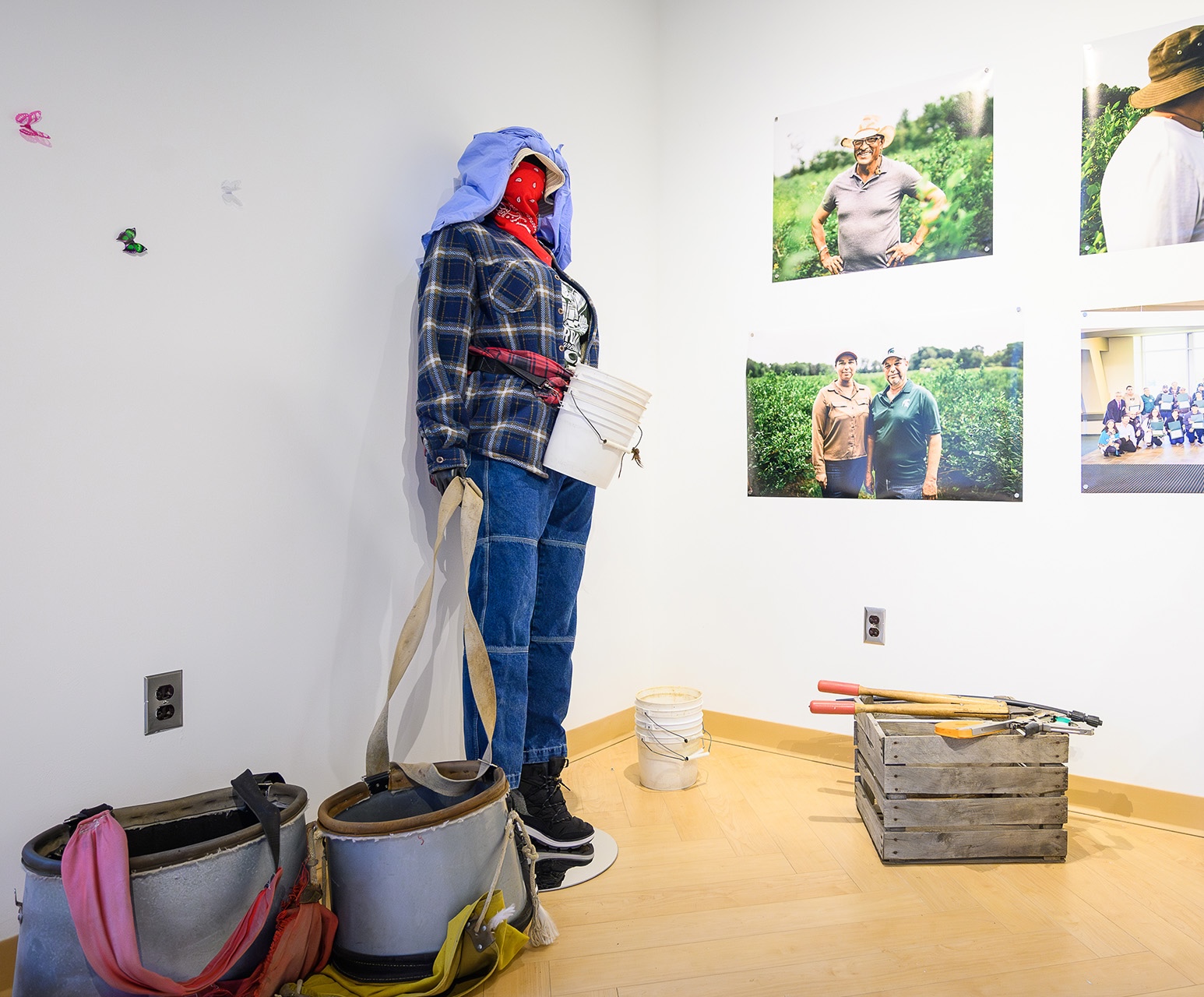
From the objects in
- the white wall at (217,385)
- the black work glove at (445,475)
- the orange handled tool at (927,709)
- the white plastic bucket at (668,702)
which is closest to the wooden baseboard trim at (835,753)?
the white plastic bucket at (668,702)

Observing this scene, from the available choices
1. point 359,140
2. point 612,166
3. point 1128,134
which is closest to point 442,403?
point 359,140

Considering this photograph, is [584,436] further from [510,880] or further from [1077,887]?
[1077,887]

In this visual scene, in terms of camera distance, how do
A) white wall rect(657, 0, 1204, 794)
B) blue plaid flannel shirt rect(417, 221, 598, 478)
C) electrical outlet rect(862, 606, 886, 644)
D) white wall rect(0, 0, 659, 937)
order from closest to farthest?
white wall rect(0, 0, 659, 937)
blue plaid flannel shirt rect(417, 221, 598, 478)
white wall rect(657, 0, 1204, 794)
electrical outlet rect(862, 606, 886, 644)

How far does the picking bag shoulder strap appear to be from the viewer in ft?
4.98

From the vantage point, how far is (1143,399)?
202 centimetres

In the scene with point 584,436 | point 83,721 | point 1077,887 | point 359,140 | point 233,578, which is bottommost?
point 1077,887

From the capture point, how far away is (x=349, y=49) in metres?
1.80

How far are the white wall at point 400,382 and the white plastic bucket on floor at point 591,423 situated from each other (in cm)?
38

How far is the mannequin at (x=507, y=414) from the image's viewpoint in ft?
5.74

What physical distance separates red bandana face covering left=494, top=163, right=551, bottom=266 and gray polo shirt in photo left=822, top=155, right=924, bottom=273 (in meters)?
0.96

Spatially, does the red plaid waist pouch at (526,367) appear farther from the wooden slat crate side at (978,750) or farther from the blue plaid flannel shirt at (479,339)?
the wooden slat crate side at (978,750)

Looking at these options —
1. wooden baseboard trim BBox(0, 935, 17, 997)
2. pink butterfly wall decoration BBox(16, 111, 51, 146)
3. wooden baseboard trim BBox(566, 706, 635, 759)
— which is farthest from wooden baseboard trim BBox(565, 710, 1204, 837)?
pink butterfly wall decoration BBox(16, 111, 51, 146)

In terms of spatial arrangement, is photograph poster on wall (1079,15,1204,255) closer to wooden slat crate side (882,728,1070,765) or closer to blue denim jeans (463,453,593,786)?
wooden slat crate side (882,728,1070,765)

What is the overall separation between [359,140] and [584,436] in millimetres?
826
